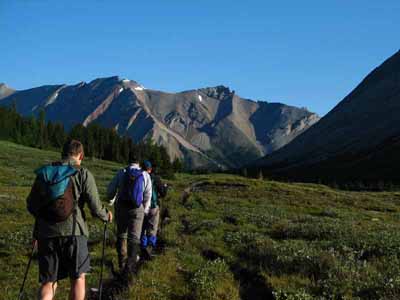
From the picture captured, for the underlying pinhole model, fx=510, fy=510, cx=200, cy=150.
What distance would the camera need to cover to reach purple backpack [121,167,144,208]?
12.8m

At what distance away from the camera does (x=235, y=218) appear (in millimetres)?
26141

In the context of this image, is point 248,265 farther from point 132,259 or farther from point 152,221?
point 132,259

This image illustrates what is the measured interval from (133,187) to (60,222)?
185 inches

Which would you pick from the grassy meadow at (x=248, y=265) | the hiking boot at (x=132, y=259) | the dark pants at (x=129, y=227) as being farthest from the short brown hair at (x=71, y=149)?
the hiking boot at (x=132, y=259)

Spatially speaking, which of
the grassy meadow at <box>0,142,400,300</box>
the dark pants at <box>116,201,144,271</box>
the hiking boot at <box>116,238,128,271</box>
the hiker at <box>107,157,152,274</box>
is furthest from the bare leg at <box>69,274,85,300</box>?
the hiking boot at <box>116,238,128,271</box>

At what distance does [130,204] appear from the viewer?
1291 centimetres

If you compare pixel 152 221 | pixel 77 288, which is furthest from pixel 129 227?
pixel 77 288

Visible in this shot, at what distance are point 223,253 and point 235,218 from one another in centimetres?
1024

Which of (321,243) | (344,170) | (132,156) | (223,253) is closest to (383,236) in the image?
(321,243)

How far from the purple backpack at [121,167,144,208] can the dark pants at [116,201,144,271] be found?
212mm

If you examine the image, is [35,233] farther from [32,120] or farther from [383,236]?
[32,120]

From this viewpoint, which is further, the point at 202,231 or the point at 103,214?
the point at 202,231

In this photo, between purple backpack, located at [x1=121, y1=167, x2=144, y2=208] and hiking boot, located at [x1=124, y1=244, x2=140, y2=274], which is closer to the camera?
hiking boot, located at [x1=124, y1=244, x2=140, y2=274]

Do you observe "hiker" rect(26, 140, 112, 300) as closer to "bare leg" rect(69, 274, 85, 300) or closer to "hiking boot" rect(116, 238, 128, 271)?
"bare leg" rect(69, 274, 85, 300)
